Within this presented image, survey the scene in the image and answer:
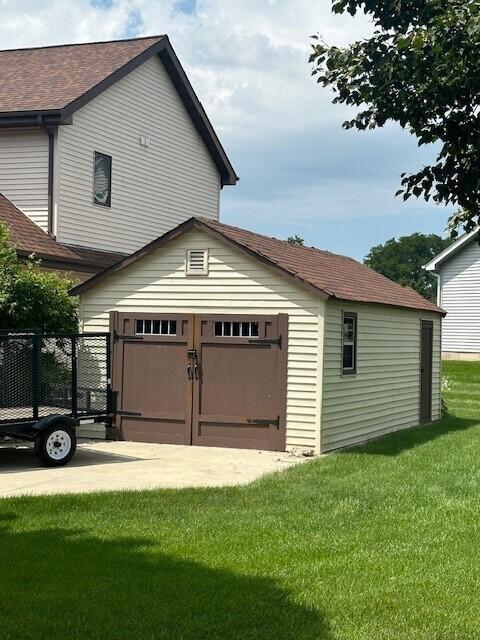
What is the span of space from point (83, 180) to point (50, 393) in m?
8.57

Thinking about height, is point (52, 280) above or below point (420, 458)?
above

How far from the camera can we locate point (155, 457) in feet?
44.1

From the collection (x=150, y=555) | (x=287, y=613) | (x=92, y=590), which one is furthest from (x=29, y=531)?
(x=287, y=613)

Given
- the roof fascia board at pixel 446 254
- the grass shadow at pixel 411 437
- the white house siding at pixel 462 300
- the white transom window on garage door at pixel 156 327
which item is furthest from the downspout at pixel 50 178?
the white house siding at pixel 462 300

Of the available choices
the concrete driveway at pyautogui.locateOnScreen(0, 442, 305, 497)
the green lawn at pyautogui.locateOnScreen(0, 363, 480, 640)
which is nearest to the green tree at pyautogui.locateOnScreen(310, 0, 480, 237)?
the green lawn at pyautogui.locateOnScreen(0, 363, 480, 640)

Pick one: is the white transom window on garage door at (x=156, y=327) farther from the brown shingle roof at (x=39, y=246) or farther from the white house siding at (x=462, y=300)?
the white house siding at (x=462, y=300)

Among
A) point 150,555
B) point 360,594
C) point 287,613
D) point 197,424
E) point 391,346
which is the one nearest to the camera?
point 287,613

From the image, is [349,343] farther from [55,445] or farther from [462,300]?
[462,300]

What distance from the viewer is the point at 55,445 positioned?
1231 centimetres

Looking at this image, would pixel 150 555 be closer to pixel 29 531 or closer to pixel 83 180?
pixel 29 531

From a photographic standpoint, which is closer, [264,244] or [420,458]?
[420,458]

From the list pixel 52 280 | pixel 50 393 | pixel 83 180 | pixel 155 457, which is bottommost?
pixel 155 457

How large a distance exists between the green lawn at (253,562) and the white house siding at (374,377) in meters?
3.29

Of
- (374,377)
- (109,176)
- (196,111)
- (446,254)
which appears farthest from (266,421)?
(446,254)
